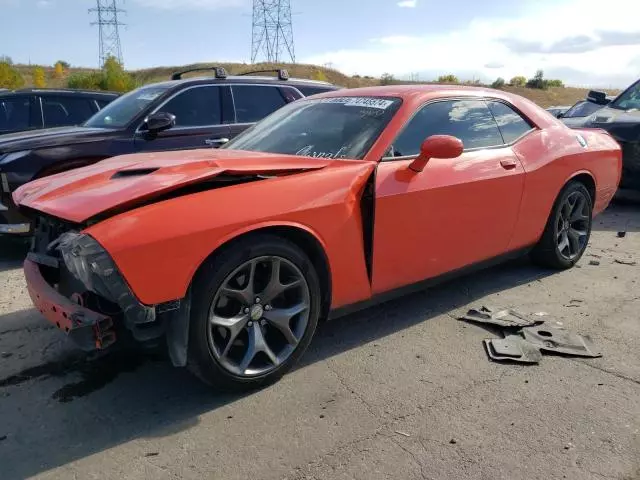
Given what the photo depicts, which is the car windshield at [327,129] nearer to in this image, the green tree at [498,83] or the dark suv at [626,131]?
the dark suv at [626,131]

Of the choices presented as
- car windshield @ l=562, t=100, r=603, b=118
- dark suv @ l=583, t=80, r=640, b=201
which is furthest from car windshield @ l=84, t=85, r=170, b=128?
car windshield @ l=562, t=100, r=603, b=118

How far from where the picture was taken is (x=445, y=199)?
11.9ft

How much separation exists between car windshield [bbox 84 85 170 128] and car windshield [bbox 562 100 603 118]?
21.4 feet

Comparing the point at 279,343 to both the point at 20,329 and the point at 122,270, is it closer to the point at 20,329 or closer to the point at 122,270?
the point at 122,270

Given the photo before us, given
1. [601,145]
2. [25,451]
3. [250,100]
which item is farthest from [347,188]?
[250,100]

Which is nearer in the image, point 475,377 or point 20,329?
point 475,377

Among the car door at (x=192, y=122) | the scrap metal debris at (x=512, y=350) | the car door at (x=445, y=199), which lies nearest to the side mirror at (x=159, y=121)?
the car door at (x=192, y=122)

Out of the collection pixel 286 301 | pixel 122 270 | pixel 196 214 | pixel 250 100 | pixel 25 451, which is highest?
pixel 250 100

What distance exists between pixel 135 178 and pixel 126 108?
3.84m

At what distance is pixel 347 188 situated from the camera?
317 cm

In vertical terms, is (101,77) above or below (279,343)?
above

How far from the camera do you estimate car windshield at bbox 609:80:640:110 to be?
27.1ft

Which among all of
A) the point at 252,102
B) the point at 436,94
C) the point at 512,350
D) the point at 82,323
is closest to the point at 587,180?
the point at 436,94

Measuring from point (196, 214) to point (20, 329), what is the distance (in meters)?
2.00
